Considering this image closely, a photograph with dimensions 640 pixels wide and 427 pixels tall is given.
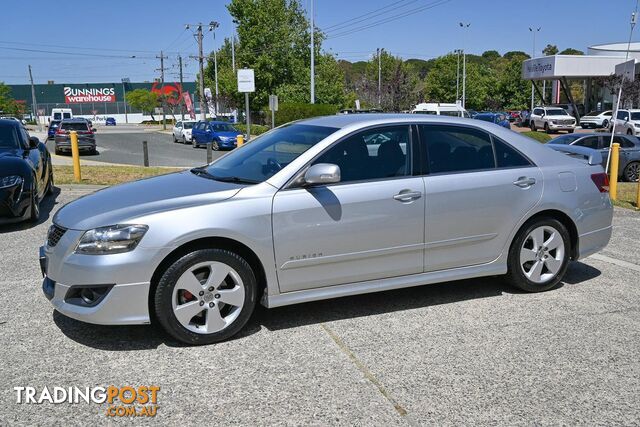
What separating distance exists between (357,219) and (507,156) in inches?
65.5

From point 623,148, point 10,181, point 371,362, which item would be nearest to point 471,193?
point 371,362

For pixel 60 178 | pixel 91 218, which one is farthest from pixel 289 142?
pixel 60 178

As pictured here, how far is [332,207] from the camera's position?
4469mm

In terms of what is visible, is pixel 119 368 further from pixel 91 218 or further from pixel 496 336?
pixel 496 336

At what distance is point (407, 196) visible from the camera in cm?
474

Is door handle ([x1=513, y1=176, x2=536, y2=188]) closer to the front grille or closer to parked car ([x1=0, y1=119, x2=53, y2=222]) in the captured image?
the front grille

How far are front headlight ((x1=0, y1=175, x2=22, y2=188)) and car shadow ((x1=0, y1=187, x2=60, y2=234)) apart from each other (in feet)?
1.85

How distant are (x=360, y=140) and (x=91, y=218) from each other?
211 cm

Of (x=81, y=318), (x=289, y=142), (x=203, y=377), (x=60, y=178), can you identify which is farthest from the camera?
(x=60, y=178)

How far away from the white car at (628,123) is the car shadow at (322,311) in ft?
97.1

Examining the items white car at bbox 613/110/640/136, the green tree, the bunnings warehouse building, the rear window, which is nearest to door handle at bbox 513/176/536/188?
the rear window

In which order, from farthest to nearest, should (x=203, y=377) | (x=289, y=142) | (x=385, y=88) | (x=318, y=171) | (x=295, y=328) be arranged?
1. (x=385, y=88)
2. (x=289, y=142)
3. (x=295, y=328)
4. (x=318, y=171)
5. (x=203, y=377)

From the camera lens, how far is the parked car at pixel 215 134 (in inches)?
1187

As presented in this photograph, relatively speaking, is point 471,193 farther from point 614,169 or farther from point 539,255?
point 614,169
